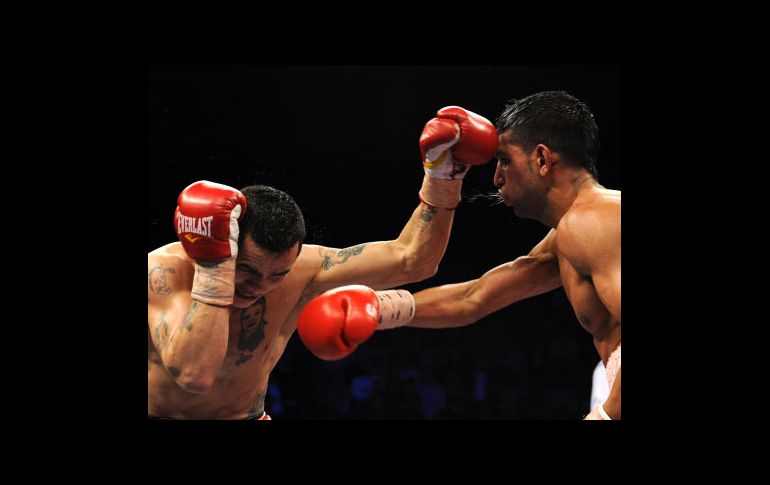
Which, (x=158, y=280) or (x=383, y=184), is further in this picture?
(x=383, y=184)

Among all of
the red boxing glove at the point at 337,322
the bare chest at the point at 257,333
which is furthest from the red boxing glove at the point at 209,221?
the bare chest at the point at 257,333

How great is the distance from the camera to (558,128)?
9.17 feet

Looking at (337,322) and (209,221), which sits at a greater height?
(209,221)

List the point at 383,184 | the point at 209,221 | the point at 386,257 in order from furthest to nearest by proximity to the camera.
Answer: the point at 383,184 → the point at 386,257 → the point at 209,221

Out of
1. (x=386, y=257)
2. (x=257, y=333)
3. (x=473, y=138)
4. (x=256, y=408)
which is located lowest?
(x=256, y=408)

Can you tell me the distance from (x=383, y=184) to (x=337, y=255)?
168 centimetres

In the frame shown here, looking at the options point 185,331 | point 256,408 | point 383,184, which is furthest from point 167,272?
point 383,184

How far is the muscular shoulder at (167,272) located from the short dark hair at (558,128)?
50.6 inches

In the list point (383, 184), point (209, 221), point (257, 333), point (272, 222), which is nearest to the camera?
point (209, 221)

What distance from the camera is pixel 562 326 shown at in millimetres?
5680

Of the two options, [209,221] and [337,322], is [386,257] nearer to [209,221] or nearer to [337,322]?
[337,322]

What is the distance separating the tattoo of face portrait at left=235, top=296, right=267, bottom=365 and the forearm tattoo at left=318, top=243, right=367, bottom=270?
0.96 feet

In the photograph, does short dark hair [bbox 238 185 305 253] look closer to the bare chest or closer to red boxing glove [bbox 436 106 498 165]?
the bare chest

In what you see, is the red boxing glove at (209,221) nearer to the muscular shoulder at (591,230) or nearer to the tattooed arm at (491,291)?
the tattooed arm at (491,291)
